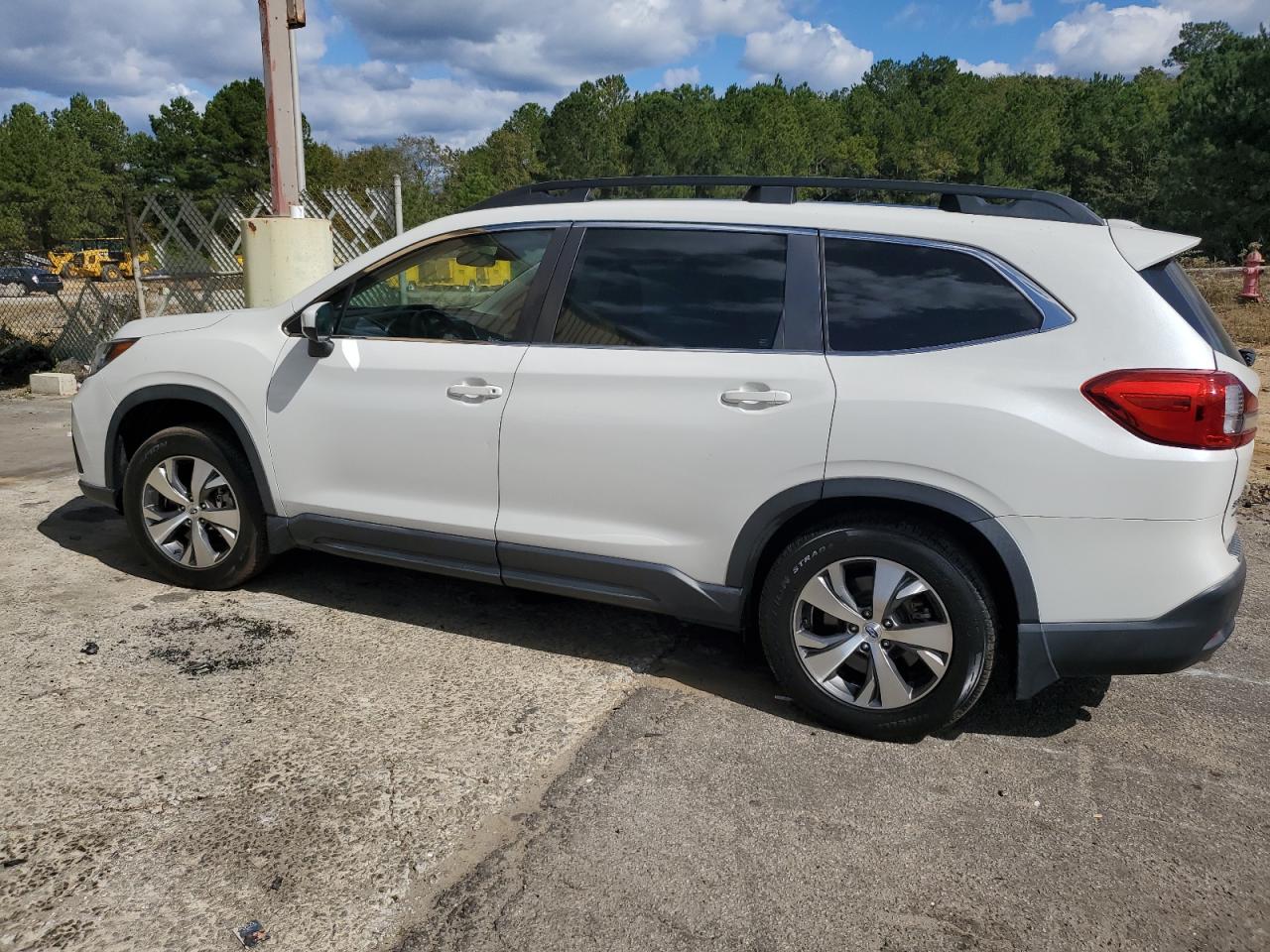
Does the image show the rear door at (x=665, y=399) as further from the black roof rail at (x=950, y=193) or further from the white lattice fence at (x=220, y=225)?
the white lattice fence at (x=220, y=225)

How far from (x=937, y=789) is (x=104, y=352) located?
417cm

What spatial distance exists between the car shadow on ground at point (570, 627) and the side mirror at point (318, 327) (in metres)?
1.22

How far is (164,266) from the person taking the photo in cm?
1160

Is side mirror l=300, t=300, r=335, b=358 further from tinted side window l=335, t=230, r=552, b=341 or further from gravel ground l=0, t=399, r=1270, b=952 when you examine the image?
gravel ground l=0, t=399, r=1270, b=952

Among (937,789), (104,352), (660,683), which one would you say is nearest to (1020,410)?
(937,789)

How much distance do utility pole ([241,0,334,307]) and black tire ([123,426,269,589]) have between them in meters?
4.05

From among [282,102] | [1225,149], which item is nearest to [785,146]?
[1225,149]

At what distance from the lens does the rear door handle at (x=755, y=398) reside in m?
3.35

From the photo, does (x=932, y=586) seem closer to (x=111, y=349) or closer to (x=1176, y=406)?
(x=1176, y=406)

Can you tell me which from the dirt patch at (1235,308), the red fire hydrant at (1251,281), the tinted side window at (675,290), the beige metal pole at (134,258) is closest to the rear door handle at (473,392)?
the tinted side window at (675,290)

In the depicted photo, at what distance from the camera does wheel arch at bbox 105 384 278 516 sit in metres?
4.36

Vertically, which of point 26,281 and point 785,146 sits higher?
point 785,146

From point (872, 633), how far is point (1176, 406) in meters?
1.15

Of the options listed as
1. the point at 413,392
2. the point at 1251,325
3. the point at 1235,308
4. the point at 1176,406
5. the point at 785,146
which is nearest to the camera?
the point at 1176,406
